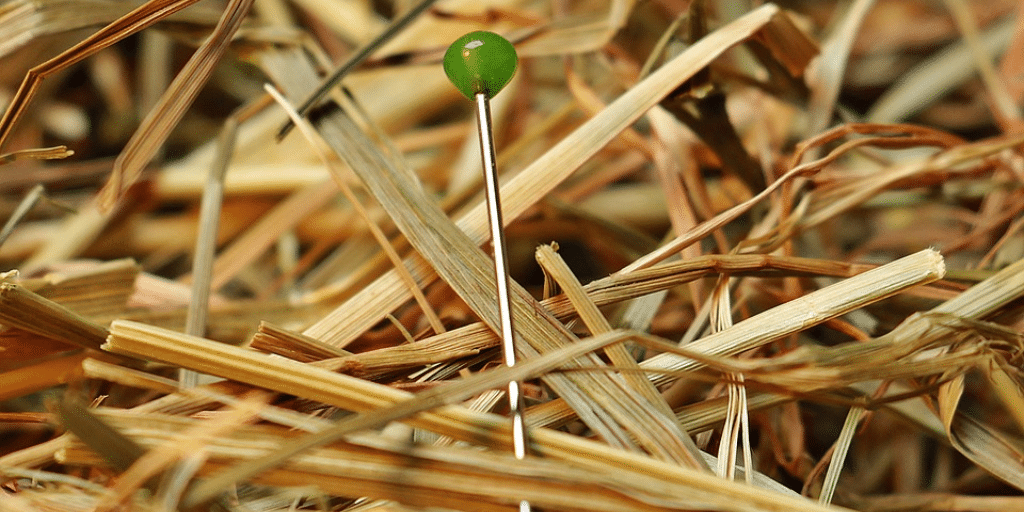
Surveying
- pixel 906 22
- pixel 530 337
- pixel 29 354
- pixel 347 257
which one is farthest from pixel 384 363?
pixel 906 22

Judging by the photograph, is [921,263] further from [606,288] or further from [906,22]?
[906,22]

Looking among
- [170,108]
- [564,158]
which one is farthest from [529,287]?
[170,108]

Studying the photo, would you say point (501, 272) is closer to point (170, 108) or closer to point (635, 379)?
point (635, 379)

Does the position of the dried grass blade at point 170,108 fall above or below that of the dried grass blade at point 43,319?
above

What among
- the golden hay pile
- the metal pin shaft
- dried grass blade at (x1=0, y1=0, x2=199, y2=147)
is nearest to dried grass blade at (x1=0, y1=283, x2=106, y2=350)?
the golden hay pile

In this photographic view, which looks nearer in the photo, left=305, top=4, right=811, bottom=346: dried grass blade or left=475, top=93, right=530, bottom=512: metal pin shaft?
left=475, top=93, right=530, bottom=512: metal pin shaft

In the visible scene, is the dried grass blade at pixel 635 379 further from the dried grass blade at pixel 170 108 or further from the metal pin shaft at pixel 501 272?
the dried grass blade at pixel 170 108

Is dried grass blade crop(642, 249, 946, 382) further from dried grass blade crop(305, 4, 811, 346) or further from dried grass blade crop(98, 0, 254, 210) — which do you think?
dried grass blade crop(98, 0, 254, 210)

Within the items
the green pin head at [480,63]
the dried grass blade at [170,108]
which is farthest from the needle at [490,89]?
the dried grass blade at [170,108]

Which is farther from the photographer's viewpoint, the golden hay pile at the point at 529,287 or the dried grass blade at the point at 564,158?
the dried grass blade at the point at 564,158
